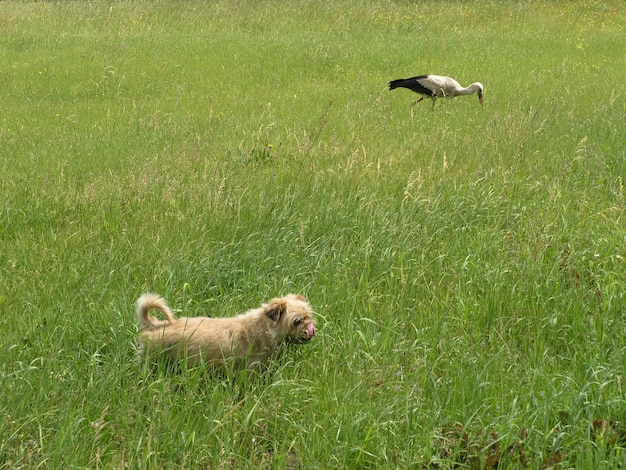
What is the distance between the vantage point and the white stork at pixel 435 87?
11007mm

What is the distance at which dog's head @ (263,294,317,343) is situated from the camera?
12.7 feet

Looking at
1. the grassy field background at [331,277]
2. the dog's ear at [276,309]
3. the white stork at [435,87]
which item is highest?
the dog's ear at [276,309]

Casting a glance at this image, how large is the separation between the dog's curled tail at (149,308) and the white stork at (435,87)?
7.51m

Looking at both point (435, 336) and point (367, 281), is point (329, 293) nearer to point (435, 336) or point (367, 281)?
point (367, 281)

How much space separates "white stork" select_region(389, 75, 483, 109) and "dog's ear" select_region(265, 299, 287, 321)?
24.2ft

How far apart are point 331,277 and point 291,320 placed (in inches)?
36.2

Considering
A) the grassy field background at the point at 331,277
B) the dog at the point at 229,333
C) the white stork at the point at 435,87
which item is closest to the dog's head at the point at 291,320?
the dog at the point at 229,333

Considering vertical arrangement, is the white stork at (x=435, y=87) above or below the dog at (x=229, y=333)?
below

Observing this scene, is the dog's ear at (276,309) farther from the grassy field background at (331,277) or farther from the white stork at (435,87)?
the white stork at (435,87)

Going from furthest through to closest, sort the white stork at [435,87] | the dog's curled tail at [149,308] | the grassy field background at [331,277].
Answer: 1. the white stork at [435,87]
2. the dog's curled tail at [149,308]
3. the grassy field background at [331,277]

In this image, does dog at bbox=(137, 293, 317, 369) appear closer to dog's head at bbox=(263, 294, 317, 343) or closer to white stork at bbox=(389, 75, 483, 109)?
dog's head at bbox=(263, 294, 317, 343)

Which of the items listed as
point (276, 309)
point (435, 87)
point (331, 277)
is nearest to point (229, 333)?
point (276, 309)

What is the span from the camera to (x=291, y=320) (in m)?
3.86

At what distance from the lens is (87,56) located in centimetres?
1438
